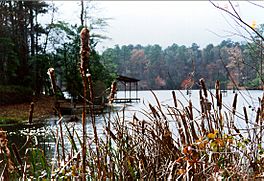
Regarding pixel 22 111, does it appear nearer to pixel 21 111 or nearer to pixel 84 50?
pixel 21 111

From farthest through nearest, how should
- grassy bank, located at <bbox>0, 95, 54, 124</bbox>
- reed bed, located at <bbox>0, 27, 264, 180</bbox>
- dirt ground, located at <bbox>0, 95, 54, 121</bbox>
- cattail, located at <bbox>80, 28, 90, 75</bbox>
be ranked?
dirt ground, located at <bbox>0, 95, 54, 121</bbox>, grassy bank, located at <bbox>0, 95, 54, 124</bbox>, reed bed, located at <bbox>0, 27, 264, 180</bbox>, cattail, located at <bbox>80, 28, 90, 75</bbox>

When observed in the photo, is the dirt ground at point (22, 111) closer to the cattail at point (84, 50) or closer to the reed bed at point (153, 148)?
the reed bed at point (153, 148)

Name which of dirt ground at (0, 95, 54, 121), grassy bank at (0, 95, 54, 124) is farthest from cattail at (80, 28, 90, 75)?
dirt ground at (0, 95, 54, 121)

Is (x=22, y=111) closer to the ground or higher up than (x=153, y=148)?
closer to the ground

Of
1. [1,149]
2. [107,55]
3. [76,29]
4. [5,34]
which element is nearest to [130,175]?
[1,149]

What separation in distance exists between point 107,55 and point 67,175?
89.7ft

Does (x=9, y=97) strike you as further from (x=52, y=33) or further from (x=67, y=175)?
(x=67, y=175)

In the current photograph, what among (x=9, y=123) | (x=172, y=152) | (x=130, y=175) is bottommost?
(x=9, y=123)

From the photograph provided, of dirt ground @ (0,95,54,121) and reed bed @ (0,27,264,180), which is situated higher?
reed bed @ (0,27,264,180)

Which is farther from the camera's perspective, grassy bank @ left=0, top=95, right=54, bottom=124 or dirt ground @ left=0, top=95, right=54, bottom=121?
dirt ground @ left=0, top=95, right=54, bottom=121

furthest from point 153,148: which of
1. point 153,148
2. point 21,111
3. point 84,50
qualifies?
point 21,111

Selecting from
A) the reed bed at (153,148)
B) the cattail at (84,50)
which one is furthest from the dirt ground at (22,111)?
the cattail at (84,50)

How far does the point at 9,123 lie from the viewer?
47.8 ft

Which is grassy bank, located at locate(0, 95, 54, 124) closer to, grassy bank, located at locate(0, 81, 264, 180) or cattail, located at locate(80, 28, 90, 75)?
grassy bank, located at locate(0, 81, 264, 180)
